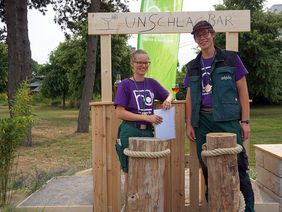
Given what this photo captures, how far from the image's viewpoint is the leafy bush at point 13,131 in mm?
4770

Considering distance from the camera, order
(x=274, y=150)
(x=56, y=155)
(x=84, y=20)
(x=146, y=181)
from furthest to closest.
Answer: (x=84, y=20) < (x=56, y=155) < (x=274, y=150) < (x=146, y=181)

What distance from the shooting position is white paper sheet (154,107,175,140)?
148 inches

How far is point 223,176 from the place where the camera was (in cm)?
300

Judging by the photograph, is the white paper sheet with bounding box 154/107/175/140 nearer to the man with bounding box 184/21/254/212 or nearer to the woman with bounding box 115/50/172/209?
the woman with bounding box 115/50/172/209

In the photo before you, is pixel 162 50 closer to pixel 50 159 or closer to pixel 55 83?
pixel 50 159

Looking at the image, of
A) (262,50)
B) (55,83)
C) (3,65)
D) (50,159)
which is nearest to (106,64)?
(50,159)

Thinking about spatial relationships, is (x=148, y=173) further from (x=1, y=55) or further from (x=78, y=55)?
(x=1, y=55)

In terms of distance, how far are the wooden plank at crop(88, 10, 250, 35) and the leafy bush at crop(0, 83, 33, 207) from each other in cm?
129

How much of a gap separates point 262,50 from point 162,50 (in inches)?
726

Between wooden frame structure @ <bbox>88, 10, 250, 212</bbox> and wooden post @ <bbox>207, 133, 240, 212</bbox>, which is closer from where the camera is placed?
wooden post @ <bbox>207, 133, 240, 212</bbox>

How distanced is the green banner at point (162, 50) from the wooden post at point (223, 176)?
320 centimetres

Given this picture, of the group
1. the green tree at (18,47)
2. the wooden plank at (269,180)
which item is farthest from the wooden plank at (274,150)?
the green tree at (18,47)

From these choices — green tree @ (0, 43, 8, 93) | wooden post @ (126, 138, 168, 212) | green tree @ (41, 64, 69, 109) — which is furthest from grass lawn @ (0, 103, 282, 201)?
green tree @ (41, 64, 69, 109)

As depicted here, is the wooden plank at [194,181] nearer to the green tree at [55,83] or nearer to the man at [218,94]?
the man at [218,94]
